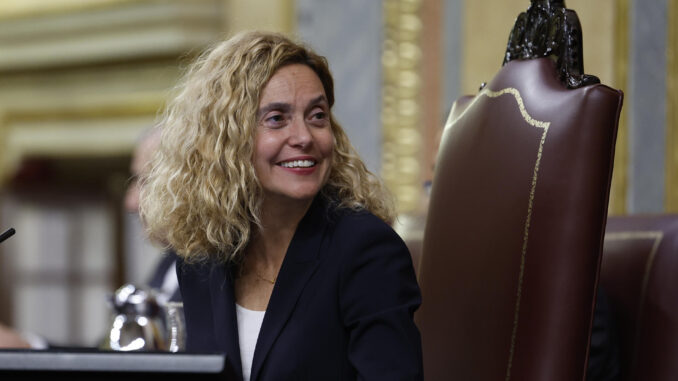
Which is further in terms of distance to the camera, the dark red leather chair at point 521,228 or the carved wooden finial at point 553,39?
the carved wooden finial at point 553,39

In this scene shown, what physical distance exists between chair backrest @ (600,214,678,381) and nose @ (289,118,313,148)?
2.31ft

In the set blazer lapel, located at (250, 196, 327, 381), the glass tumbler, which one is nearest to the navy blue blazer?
blazer lapel, located at (250, 196, 327, 381)

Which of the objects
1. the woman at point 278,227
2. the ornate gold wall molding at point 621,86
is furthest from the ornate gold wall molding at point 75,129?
the woman at point 278,227

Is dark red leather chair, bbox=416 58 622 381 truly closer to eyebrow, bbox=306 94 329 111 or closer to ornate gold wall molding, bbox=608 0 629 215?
eyebrow, bbox=306 94 329 111

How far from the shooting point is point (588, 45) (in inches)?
118

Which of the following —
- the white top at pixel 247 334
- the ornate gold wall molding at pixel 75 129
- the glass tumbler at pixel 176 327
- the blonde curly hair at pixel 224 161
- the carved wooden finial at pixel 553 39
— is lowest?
the ornate gold wall molding at pixel 75 129

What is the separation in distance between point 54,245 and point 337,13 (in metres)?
3.28

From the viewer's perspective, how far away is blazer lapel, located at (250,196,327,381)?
4.74ft

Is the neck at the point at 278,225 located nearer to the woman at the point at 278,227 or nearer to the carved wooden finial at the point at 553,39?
the woman at the point at 278,227

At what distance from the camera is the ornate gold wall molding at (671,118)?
3047 millimetres

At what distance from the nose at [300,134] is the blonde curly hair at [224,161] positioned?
7cm

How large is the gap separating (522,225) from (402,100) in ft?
8.54

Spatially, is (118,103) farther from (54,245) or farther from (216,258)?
(216,258)

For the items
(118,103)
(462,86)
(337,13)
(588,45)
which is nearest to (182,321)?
(588,45)
